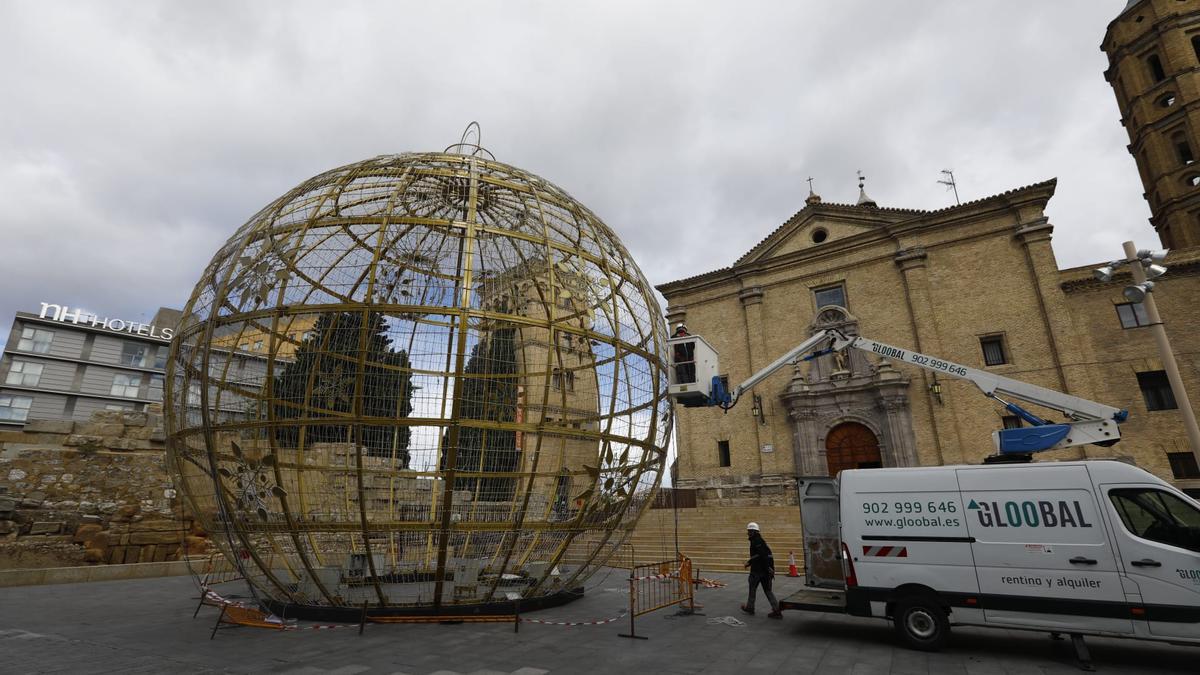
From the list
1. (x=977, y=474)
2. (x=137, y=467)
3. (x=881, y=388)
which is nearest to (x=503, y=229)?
(x=977, y=474)

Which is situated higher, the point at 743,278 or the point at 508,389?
the point at 743,278

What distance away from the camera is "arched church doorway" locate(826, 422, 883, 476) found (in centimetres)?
2314

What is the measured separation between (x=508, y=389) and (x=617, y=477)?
8.21 feet

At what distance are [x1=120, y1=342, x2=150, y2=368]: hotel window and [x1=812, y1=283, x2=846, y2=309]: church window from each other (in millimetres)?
54225

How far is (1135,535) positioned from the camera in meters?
6.49

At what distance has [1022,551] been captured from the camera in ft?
22.7

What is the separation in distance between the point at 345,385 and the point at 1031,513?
31.4 feet

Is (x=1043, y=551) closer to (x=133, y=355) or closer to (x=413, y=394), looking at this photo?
(x=413, y=394)

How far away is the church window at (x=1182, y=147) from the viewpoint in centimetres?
3095

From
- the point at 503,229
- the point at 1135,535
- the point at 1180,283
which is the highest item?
the point at 1180,283

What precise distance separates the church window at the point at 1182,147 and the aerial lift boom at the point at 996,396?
3306 cm

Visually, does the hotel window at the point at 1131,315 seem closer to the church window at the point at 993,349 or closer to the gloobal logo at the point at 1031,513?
the church window at the point at 993,349

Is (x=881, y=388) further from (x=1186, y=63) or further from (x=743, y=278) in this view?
(x=1186, y=63)

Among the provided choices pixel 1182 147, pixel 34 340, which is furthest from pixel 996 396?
pixel 34 340
